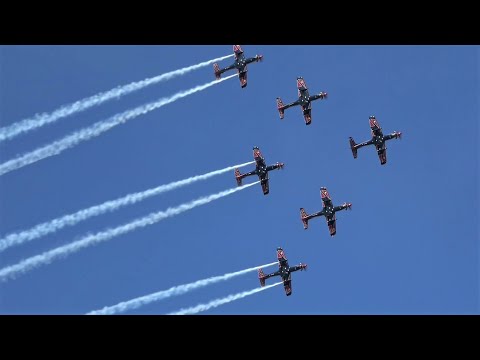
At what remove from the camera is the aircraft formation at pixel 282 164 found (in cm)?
11806

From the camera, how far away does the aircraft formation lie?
118062mm

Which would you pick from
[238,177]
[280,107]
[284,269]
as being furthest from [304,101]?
[284,269]

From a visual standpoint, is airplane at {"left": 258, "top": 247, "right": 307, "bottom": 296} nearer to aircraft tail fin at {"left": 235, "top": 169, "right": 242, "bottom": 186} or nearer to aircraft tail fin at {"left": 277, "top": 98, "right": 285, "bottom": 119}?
aircraft tail fin at {"left": 235, "top": 169, "right": 242, "bottom": 186}

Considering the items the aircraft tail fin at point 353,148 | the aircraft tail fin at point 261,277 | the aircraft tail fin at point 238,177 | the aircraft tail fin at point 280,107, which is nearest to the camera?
the aircraft tail fin at point 238,177

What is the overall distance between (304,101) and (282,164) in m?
9.11

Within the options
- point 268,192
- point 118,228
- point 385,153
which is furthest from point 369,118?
point 118,228

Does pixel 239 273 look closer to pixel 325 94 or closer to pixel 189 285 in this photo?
pixel 189 285

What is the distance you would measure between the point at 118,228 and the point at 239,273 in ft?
56.3

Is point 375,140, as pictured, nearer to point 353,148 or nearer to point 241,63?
point 353,148

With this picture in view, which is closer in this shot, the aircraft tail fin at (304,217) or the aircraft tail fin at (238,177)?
the aircraft tail fin at (238,177)

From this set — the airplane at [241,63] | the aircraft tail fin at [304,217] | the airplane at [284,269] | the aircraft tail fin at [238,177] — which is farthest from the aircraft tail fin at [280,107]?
the airplane at [284,269]

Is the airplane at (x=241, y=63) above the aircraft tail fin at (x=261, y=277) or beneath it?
above

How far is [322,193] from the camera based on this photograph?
121062 millimetres

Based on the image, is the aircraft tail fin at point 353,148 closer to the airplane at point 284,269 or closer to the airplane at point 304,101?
the airplane at point 304,101
